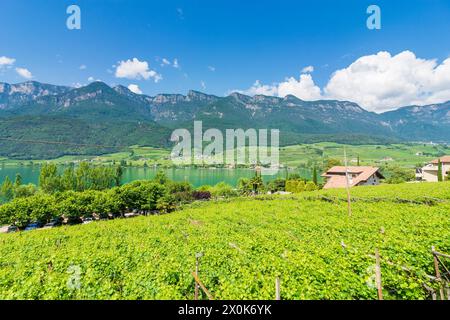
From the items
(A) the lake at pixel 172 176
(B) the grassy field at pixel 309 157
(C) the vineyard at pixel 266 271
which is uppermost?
(B) the grassy field at pixel 309 157

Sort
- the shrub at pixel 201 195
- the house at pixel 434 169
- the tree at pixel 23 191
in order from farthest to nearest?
the shrub at pixel 201 195
the tree at pixel 23 191
the house at pixel 434 169

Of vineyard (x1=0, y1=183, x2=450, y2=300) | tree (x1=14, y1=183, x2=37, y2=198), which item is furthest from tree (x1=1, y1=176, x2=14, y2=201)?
vineyard (x1=0, y1=183, x2=450, y2=300)

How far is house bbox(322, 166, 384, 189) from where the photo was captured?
3724 centimetres

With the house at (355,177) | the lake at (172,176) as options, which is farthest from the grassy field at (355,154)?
the house at (355,177)

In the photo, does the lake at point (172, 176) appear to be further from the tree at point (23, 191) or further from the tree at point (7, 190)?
the tree at point (7, 190)

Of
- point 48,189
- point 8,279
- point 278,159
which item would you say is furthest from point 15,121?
point 8,279

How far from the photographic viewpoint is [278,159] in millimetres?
151500

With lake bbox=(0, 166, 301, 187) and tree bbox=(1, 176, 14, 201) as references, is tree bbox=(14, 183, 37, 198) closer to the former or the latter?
tree bbox=(1, 176, 14, 201)

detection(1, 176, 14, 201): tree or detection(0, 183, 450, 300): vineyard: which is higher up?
detection(0, 183, 450, 300): vineyard

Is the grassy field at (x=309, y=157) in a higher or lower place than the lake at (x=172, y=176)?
higher

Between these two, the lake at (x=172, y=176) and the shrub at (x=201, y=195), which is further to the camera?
the lake at (x=172, y=176)

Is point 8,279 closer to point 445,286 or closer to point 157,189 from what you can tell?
point 445,286

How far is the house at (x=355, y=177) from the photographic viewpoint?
3724cm

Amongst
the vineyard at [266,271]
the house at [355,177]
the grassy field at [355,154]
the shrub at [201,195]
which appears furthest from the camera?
the grassy field at [355,154]
